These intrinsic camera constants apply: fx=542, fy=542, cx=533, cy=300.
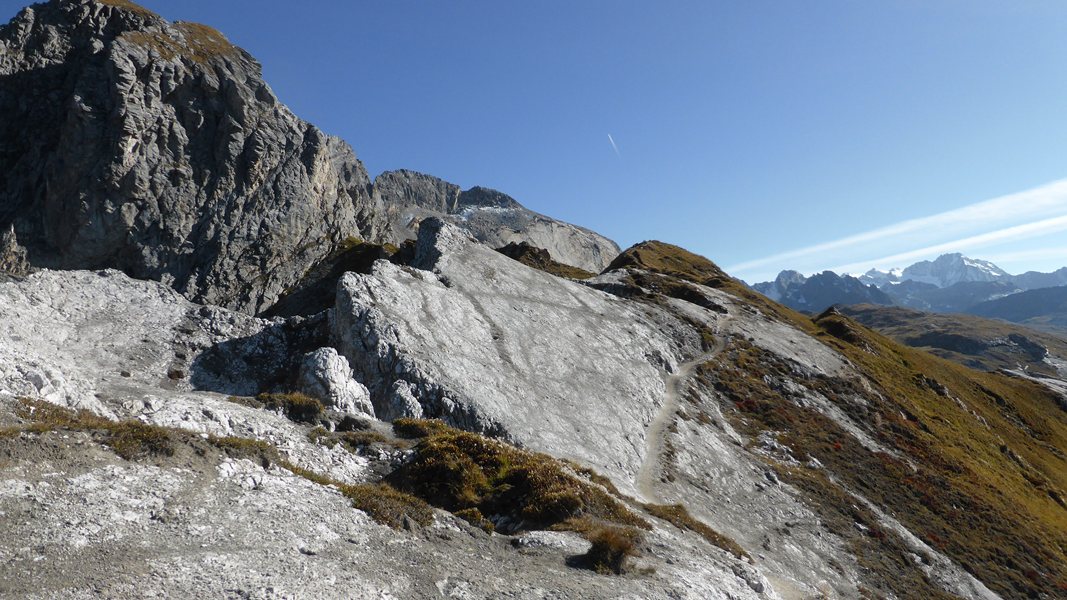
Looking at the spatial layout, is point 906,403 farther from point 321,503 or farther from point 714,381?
point 321,503

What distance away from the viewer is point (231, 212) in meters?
112

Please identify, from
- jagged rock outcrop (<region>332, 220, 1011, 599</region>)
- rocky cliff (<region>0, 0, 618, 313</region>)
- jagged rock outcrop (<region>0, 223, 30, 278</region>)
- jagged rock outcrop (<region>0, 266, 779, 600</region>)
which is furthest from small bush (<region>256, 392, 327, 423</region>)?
jagged rock outcrop (<region>0, 223, 30, 278</region>)

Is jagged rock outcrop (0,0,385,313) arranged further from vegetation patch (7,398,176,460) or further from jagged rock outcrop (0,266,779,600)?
vegetation patch (7,398,176,460)

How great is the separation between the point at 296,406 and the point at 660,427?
29040 millimetres

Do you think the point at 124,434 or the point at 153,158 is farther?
the point at 153,158

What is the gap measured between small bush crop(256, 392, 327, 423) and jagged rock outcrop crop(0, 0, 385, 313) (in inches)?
3720

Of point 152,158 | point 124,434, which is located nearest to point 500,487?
point 124,434

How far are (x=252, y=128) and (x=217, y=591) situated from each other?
12748cm

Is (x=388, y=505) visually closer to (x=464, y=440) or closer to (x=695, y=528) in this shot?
(x=464, y=440)

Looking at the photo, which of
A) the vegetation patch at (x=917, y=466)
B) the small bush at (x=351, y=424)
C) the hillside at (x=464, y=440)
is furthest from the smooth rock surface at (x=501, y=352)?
the vegetation patch at (x=917, y=466)

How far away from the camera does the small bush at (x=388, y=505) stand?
16828mm

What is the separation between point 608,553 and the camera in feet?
56.6

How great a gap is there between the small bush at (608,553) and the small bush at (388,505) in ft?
17.3

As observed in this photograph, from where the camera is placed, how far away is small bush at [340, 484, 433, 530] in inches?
663
